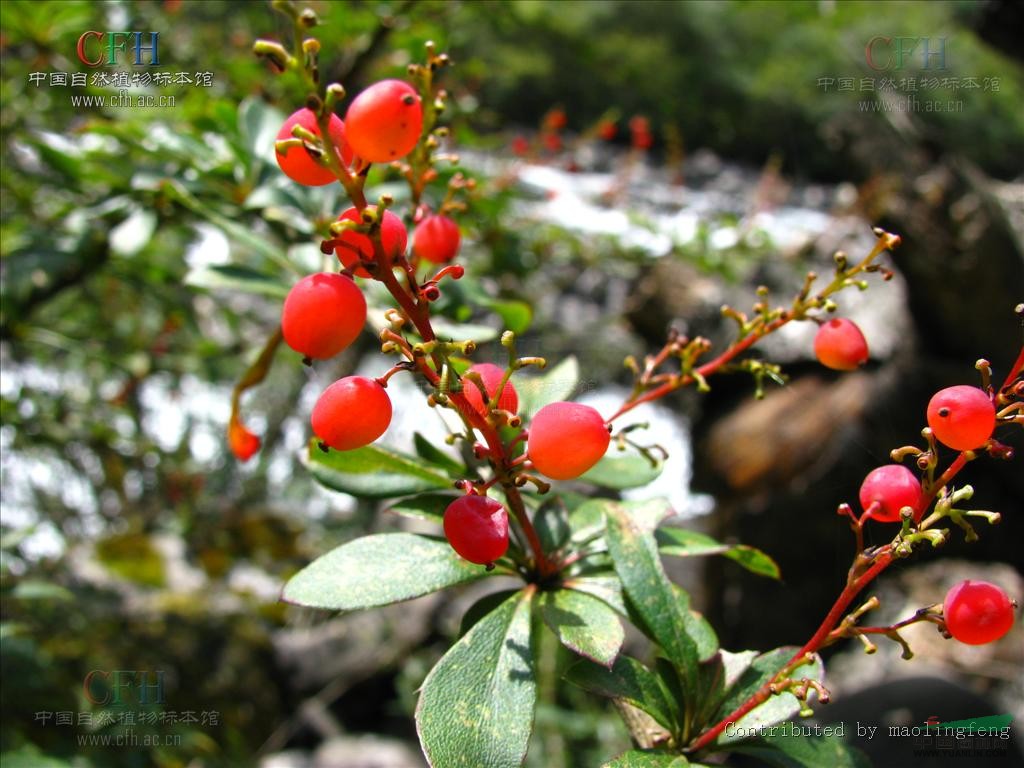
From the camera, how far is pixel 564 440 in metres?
0.38

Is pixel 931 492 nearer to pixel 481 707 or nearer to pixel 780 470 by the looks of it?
pixel 481 707

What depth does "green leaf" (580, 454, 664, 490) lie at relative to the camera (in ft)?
1.85

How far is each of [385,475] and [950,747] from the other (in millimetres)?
501

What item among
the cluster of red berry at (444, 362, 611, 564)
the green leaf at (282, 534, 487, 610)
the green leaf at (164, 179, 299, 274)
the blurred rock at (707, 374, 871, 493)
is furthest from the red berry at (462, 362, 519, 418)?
the blurred rock at (707, 374, 871, 493)

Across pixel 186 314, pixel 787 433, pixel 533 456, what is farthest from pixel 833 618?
pixel 787 433

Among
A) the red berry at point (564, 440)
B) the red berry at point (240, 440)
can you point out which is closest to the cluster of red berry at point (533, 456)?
the red berry at point (564, 440)

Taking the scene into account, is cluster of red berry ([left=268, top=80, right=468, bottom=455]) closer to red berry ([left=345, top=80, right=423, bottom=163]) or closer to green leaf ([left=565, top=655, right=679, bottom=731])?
red berry ([left=345, top=80, right=423, bottom=163])

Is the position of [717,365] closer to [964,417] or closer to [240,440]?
[964,417]

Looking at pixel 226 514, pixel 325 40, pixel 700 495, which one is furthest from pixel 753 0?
pixel 226 514

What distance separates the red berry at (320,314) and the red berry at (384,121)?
6 centimetres

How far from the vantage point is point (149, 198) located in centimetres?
86

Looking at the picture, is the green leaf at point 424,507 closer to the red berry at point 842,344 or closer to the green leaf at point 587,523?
the green leaf at point 587,523

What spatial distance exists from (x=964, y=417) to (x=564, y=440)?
0.18 metres

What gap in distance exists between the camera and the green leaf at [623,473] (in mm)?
564
